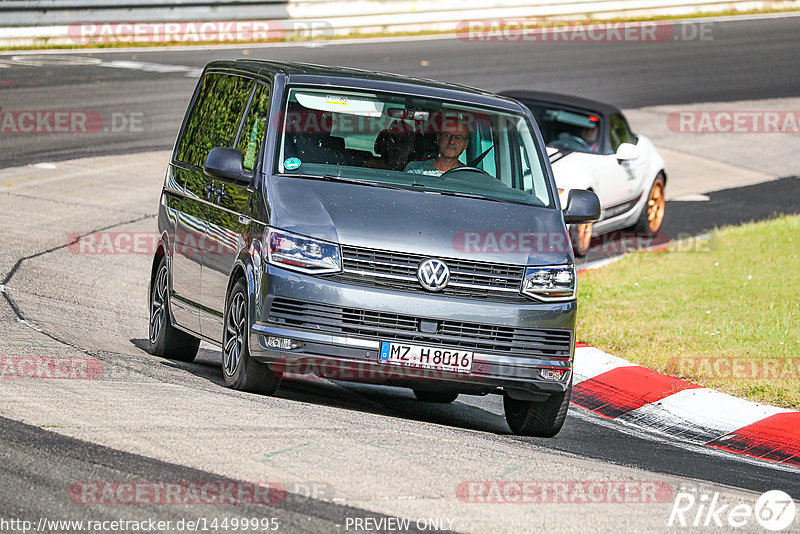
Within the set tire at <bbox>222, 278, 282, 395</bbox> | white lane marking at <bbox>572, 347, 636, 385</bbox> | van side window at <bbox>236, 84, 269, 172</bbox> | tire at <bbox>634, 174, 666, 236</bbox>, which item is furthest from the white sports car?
tire at <bbox>222, 278, 282, 395</bbox>

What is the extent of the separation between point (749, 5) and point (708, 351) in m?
31.0

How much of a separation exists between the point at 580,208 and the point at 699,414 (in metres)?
1.82

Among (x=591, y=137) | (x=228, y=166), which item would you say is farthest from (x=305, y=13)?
(x=228, y=166)

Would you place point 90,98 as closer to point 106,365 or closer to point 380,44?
point 380,44

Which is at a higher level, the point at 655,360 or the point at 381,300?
the point at 381,300

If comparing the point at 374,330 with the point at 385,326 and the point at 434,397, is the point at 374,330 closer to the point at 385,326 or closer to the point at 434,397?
the point at 385,326

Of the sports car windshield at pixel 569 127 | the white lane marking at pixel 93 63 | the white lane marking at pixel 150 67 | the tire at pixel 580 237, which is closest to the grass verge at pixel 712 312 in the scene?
the tire at pixel 580 237

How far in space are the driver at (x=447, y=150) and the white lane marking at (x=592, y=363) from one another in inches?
94.8

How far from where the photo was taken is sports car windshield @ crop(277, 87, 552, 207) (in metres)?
8.03

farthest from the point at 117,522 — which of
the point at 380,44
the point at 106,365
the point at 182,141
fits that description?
the point at 380,44

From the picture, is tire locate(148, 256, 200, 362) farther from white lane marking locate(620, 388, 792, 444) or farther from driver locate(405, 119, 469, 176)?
white lane marking locate(620, 388, 792, 444)

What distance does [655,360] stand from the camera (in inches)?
409

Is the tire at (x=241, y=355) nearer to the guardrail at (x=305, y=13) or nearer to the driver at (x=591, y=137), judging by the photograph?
the driver at (x=591, y=137)

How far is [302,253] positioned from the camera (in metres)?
7.31
